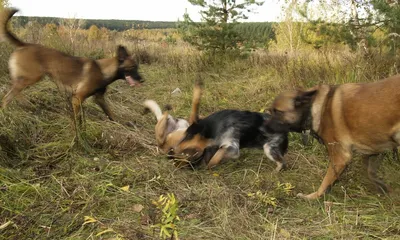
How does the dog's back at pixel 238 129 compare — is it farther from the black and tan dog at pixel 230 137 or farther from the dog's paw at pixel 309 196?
the dog's paw at pixel 309 196

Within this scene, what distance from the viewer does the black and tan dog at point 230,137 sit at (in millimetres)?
3783

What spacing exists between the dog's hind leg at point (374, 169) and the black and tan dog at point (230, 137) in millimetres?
908

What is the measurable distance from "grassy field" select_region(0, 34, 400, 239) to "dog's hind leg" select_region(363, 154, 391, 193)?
0.25 feet

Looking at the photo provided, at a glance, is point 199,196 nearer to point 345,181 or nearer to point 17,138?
point 345,181

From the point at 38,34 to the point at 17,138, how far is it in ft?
23.4

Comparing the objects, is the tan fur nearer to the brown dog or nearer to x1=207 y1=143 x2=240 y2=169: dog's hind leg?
x1=207 y1=143 x2=240 y2=169: dog's hind leg

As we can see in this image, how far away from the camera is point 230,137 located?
3848 mm

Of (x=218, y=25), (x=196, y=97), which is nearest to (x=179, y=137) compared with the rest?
(x=196, y=97)

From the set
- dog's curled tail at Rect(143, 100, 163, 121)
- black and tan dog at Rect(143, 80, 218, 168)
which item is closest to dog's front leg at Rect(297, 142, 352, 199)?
black and tan dog at Rect(143, 80, 218, 168)

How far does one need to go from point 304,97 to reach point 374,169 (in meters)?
0.99

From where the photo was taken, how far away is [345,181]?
3250 mm

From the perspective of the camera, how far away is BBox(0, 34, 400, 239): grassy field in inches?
93.4

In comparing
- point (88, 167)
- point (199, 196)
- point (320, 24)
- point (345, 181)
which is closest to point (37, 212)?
point (88, 167)

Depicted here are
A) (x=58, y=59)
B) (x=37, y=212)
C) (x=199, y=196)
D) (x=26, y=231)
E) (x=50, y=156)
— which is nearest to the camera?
(x=26, y=231)
